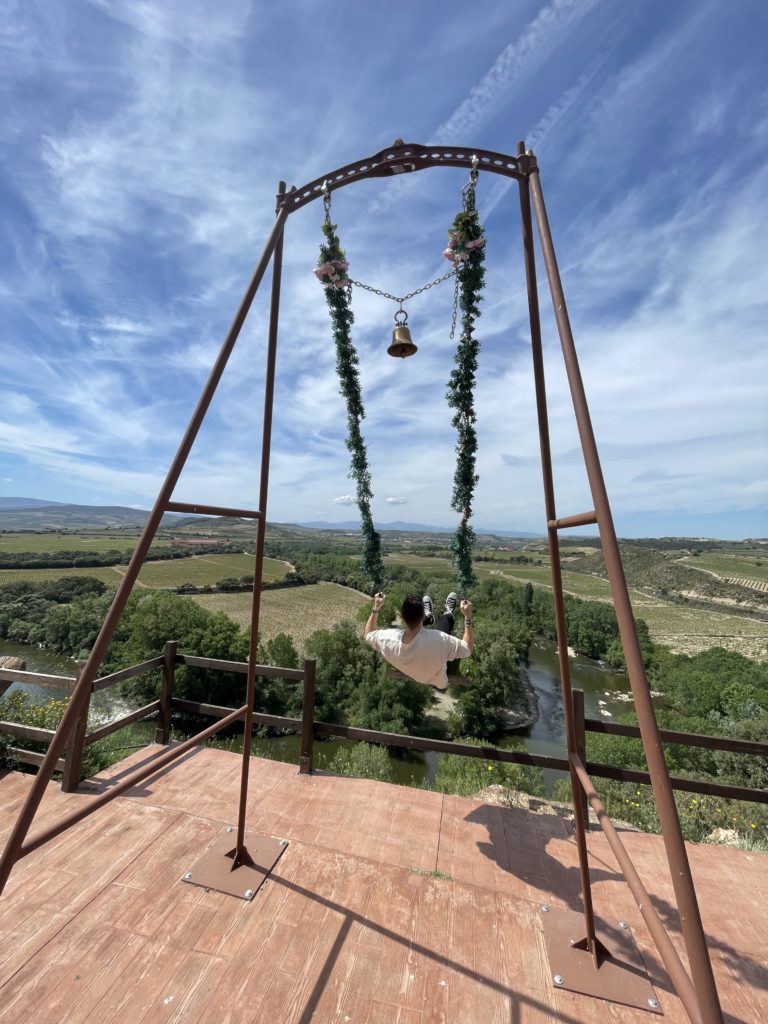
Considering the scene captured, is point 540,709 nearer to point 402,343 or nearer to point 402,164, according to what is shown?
point 402,343

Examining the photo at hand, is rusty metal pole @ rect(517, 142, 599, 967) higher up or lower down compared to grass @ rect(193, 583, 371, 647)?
higher up

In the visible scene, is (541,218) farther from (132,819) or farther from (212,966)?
(132,819)

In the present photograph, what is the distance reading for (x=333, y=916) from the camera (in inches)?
91.0

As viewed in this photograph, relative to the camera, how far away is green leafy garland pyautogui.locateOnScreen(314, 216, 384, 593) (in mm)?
3055

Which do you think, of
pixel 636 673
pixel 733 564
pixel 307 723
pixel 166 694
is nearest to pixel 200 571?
pixel 166 694

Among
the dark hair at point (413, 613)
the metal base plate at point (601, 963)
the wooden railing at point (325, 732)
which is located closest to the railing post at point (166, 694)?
the wooden railing at point (325, 732)

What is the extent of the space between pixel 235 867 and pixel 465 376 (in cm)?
351

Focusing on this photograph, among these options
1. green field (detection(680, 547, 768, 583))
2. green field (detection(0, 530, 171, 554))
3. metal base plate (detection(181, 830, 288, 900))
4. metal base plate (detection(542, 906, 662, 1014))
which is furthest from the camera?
green field (detection(680, 547, 768, 583))

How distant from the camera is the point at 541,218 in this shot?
210 cm

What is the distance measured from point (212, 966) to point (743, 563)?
12354cm

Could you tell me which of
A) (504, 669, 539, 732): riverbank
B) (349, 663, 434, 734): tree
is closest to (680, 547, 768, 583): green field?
(504, 669, 539, 732): riverbank

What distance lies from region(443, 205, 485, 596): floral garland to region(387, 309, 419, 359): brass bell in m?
0.36

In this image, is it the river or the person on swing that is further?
the river

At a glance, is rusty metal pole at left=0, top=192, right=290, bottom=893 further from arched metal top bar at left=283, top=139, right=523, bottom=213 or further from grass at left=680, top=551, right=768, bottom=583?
grass at left=680, top=551, right=768, bottom=583
